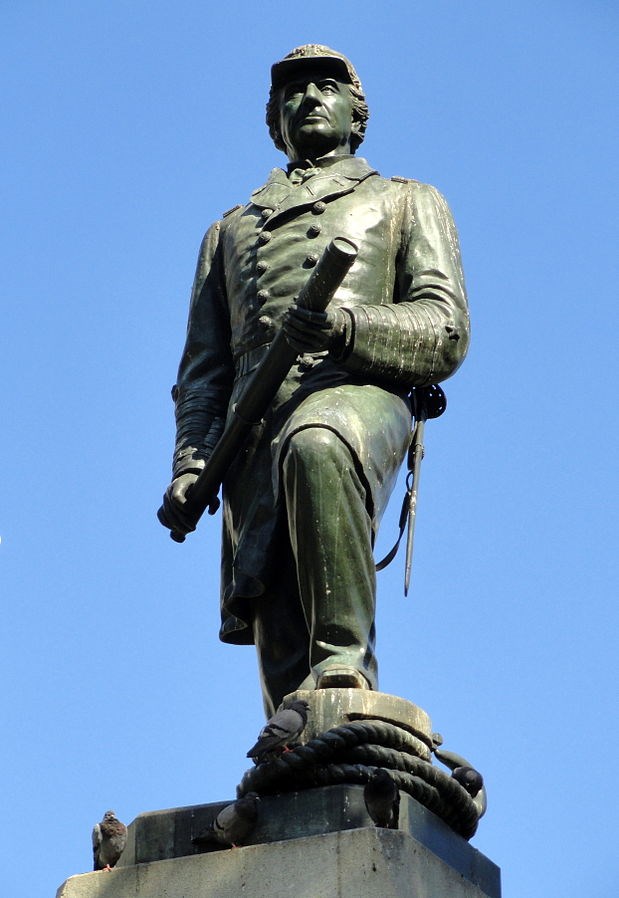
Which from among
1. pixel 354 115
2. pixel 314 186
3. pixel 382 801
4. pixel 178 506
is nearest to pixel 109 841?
pixel 382 801

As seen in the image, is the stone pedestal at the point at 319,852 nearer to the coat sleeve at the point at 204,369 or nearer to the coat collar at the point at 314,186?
the coat sleeve at the point at 204,369

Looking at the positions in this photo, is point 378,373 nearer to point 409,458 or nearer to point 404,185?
point 409,458

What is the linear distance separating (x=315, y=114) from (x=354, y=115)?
12.0 inches

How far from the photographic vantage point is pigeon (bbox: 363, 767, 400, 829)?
7598mm

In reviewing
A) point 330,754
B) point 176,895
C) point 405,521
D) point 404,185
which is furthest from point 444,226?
point 176,895

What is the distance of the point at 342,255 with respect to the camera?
866 centimetres

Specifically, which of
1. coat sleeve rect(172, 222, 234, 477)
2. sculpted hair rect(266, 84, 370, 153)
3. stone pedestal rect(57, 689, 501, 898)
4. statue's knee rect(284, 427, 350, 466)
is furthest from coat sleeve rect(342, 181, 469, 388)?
stone pedestal rect(57, 689, 501, 898)

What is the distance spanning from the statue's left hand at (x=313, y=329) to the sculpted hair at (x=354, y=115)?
6.26 ft

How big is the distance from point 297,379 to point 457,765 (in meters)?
2.02

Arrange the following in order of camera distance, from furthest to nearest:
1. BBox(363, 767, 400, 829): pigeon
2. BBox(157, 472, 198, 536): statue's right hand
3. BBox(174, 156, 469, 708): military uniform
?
→ 1. BBox(157, 472, 198, 536): statue's right hand
2. BBox(174, 156, 469, 708): military uniform
3. BBox(363, 767, 400, 829): pigeon

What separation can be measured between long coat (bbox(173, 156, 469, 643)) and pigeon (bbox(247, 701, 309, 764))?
1.10 metres

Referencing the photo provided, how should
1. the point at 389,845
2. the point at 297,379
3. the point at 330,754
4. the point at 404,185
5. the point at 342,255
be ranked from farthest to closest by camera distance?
the point at 404,185, the point at 297,379, the point at 342,255, the point at 330,754, the point at 389,845

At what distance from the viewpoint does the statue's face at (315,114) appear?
10234mm

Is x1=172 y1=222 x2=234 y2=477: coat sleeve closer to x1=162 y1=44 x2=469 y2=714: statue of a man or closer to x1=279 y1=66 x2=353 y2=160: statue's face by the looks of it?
x1=162 y1=44 x2=469 y2=714: statue of a man
